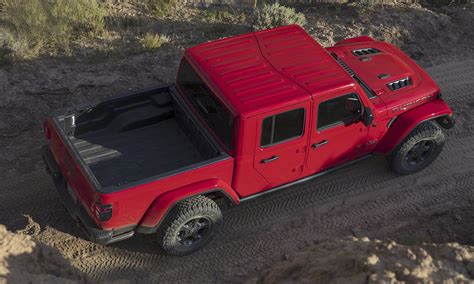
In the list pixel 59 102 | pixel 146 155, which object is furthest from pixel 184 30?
pixel 146 155

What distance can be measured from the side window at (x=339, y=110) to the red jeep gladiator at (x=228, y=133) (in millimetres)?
13

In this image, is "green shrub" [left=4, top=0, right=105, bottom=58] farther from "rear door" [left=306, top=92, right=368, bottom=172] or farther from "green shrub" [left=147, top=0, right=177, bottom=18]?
"rear door" [left=306, top=92, right=368, bottom=172]

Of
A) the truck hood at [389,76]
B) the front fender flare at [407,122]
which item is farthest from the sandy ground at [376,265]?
the truck hood at [389,76]

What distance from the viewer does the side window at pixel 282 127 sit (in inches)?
227

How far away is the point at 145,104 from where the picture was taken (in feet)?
22.0

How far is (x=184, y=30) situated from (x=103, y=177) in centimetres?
446

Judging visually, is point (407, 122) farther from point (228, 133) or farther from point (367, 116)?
point (228, 133)

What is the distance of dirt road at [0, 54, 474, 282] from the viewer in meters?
6.16

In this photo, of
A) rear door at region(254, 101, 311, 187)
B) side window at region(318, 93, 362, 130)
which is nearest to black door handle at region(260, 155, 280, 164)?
rear door at region(254, 101, 311, 187)

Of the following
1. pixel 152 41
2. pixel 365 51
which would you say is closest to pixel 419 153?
pixel 365 51

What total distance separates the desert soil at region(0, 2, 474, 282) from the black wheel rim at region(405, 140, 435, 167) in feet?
0.68

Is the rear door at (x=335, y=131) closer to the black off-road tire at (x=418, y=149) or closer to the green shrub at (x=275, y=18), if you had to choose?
the black off-road tire at (x=418, y=149)

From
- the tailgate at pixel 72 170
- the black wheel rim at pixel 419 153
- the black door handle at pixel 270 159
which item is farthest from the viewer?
the black wheel rim at pixel 419 153

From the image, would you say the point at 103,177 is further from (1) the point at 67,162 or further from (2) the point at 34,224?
(2) the point at 34,224
